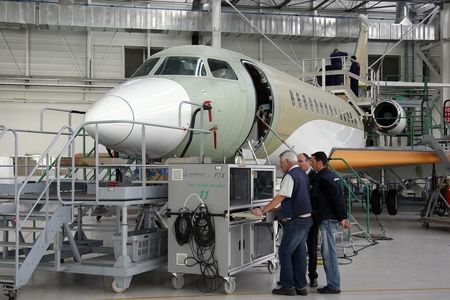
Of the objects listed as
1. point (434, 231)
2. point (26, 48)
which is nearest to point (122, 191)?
point (434, 231)

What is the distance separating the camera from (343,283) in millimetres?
7879

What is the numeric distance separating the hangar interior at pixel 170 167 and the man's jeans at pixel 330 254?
0.98 ft

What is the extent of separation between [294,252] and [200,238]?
1247 millimetres

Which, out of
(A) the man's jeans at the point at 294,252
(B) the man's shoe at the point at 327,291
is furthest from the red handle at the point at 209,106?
(B) the man's shoe at the point at 327,291

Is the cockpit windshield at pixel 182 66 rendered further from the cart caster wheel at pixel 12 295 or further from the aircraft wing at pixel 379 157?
the aircraft wing at pixel 379 157

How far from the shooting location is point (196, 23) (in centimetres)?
2486

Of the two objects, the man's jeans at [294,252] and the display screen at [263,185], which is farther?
the display screen at [263,185]

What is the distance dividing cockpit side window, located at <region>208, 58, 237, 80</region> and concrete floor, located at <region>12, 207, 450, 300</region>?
3.38m

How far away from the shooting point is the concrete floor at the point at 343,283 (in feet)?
23.1

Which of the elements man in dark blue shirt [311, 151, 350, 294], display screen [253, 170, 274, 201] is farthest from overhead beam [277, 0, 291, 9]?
man in dark blue shirt [311, 151, 350, 294]

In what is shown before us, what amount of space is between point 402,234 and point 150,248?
8.69 meters

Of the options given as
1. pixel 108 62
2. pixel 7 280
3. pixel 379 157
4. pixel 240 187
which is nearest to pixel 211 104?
pixel 240 187

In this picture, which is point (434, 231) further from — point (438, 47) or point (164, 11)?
point (438, 47)

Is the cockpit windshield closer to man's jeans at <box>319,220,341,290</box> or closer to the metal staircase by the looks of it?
the metal staircase
